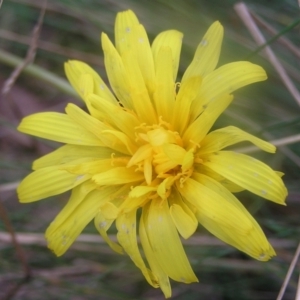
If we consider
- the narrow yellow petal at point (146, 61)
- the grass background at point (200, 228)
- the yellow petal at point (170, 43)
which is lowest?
the grass background at point (200, 228)

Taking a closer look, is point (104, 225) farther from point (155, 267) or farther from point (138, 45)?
point (138, 45)

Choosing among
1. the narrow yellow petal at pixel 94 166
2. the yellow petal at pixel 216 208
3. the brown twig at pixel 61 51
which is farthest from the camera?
the brown twig at pixel 61 51

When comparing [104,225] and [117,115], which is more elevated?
[117,115]

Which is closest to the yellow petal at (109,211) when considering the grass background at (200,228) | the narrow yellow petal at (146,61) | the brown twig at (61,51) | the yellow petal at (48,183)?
the yellow petal at (48,183)

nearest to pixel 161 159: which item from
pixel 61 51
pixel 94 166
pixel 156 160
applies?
pixel 156 160

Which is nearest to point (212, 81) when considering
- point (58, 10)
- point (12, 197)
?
point (58, 10)

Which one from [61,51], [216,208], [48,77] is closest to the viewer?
[216,208]

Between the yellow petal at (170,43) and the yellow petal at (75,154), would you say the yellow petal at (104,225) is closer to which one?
the yellow petal at (75,154)

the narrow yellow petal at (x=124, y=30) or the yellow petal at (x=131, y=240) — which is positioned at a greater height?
the narrow yellow petal at (x=124, y=30)
